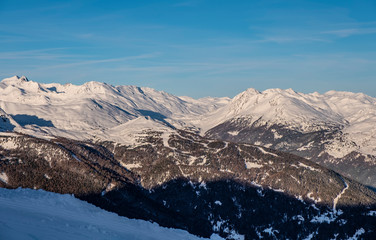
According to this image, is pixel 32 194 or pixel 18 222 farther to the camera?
pixel 32 194

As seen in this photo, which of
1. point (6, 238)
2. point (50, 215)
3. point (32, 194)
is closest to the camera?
point (6, 238)

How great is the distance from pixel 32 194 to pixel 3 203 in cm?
522

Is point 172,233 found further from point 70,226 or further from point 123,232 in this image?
point 70,226

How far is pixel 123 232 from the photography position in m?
52.2

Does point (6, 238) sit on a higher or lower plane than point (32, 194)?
lower

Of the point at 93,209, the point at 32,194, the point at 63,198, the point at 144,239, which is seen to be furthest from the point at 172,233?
the point at 32,194

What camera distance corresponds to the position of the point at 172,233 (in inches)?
2292

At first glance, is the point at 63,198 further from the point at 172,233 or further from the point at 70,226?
the point at 172,233

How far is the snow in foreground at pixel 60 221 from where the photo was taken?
150ft

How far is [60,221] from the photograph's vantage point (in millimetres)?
49781

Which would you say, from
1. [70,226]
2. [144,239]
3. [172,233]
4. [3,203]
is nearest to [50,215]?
[70,226]

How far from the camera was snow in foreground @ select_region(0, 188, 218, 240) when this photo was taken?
150ft

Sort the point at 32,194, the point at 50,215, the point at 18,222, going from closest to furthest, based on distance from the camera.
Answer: the point at 18,222 → the point at 50,215 → the point at 32,194

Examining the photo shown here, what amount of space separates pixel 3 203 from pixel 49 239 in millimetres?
11871
